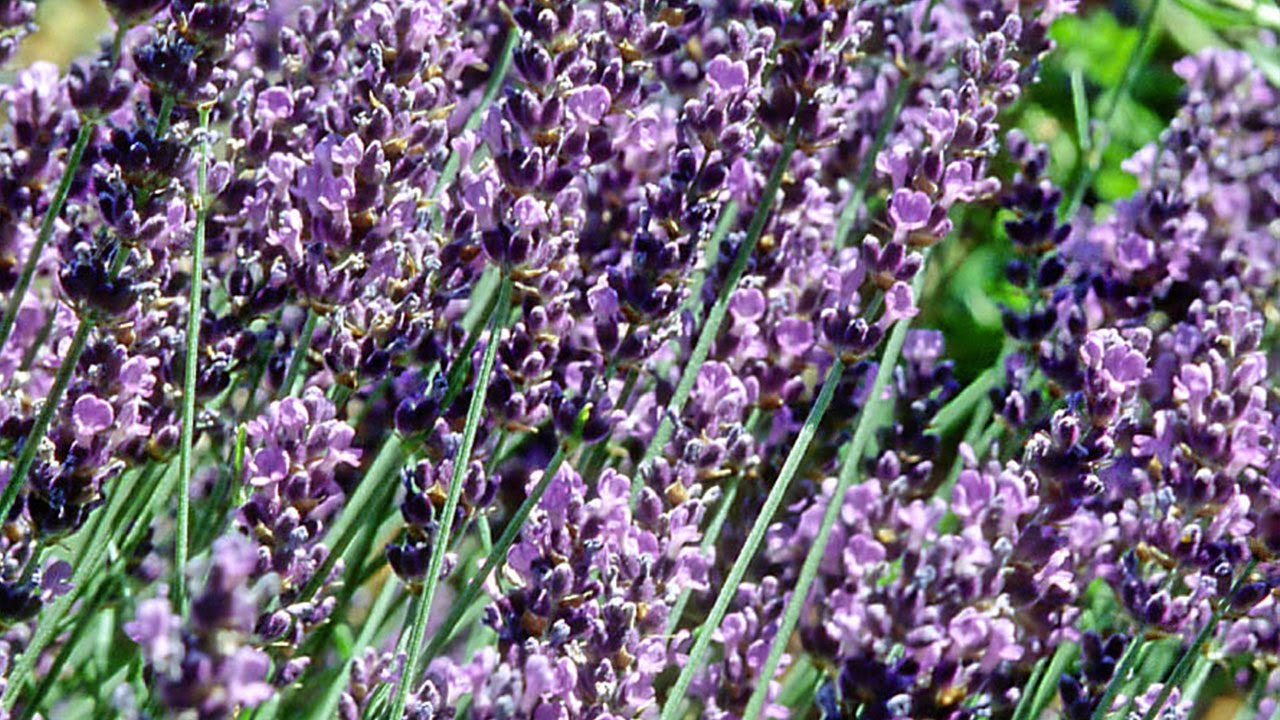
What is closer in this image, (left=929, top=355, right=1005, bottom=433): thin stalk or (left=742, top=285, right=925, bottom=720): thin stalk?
(left=742, top=285, right=925, bottom=720): thin stalk

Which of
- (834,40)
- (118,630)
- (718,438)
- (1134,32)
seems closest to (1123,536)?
(718,438)

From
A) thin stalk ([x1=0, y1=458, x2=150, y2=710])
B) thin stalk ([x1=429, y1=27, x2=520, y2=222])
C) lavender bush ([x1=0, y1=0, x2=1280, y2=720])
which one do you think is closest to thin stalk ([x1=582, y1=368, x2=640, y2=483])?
lavender bush ([x1=0, y1=0, x2=1280, y2=720])

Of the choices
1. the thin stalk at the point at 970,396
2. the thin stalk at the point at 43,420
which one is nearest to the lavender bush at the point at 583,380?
the thin stalk at the point at 43,420

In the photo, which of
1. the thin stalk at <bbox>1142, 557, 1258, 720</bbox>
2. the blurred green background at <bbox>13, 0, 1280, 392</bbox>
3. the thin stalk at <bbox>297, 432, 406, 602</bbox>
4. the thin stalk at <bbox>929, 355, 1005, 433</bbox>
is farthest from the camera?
the blurred green background at <bbox>13, 0, 1280, 392</bbox>

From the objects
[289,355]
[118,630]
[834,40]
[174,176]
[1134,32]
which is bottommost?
[118,630]

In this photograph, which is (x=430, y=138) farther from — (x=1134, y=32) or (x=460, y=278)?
(x=1134, y=32)

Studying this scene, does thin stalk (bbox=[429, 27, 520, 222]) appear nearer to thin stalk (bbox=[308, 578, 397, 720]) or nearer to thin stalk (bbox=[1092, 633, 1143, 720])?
thin stalk (bbox=[308, 578, 397, 720])

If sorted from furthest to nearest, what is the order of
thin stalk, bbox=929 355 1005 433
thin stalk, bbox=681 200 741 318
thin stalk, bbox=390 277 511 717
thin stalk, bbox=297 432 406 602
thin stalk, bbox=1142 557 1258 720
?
thin stalk, bbox=929 355 1005 433 → thin stalk, bbox=681 200 741 318 → thin stalk, bbox=297 432 406 602 → thin stalk, bbox=1142 557 1258 720 → thin stalk, bbox=390 277 511 717
